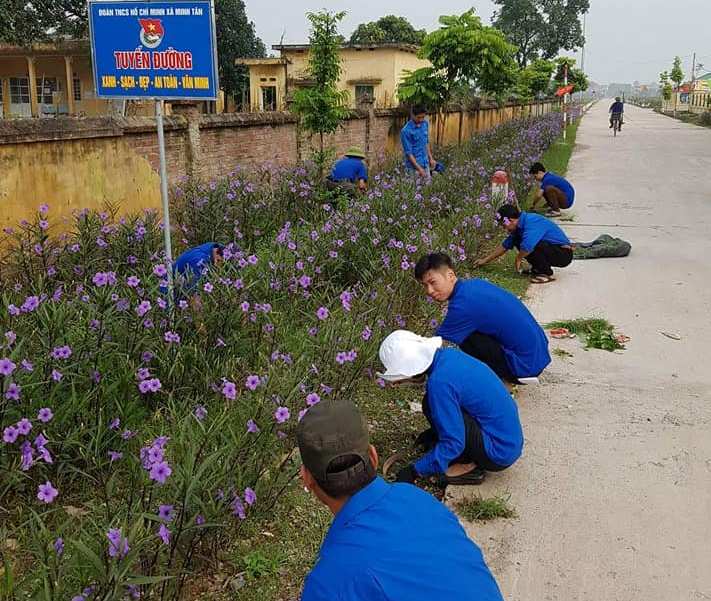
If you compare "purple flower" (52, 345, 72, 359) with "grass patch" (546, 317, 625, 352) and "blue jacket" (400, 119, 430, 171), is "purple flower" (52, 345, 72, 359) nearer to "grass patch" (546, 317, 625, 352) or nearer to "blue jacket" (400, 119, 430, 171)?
"grass patch" (546, 317, 625, 352)

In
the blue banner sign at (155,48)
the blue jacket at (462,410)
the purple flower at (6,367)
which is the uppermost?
the blue banner sign at (155,48)

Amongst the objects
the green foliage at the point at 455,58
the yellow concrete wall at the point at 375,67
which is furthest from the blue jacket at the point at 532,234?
the yellow concrete wall at the point at 375,67

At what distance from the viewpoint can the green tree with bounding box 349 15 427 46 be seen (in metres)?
48.5

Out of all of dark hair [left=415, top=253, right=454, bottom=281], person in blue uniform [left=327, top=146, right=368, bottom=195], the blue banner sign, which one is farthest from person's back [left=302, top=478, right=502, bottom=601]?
person in blue uniform [left=327, top=146, right=368, bottom=195]

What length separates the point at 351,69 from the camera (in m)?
31.5

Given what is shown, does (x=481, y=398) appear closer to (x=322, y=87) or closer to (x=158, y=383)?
(x=158, y=383)

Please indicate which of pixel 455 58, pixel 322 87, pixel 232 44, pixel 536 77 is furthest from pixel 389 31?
pixel 322 87

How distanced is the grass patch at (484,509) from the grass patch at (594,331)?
261 centimetres

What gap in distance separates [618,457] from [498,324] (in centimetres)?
100

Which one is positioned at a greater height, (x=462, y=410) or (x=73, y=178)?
(x=73, y=178)

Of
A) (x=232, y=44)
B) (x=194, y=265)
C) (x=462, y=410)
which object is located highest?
(x=232, y=44)

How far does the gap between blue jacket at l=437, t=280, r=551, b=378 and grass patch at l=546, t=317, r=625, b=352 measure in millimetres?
1421

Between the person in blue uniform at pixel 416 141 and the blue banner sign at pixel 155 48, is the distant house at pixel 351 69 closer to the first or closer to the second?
the person in blue uniform at pixel 416 141

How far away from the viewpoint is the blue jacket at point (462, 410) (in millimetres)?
3355
